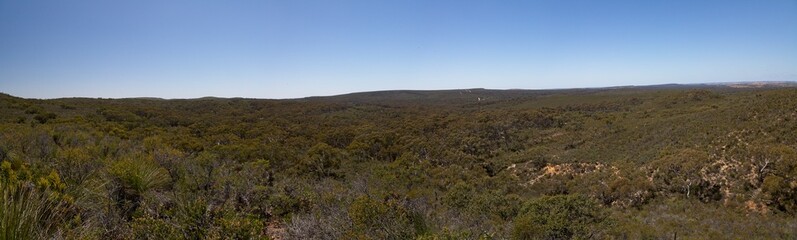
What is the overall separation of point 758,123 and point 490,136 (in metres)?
28.6

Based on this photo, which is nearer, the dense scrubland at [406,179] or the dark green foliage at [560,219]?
the dense scrubland at [406,179]

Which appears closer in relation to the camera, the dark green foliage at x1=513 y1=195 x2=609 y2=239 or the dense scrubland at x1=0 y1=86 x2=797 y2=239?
the dense scrubland at x1=0 y1=86 x2=797 y2=239

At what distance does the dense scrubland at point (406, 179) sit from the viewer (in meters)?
5.80

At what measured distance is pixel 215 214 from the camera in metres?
5.88

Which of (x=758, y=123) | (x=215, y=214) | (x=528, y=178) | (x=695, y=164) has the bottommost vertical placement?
(x=528, y=178)

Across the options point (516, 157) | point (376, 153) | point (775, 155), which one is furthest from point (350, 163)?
point (775, 155)

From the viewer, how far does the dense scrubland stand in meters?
5.80

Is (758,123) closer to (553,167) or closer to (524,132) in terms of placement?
(553,167)

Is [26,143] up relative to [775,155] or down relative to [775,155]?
up

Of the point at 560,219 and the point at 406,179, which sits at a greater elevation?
the point at 560,219

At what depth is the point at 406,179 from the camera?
29.3 metres

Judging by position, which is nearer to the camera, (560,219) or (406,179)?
(560,219)

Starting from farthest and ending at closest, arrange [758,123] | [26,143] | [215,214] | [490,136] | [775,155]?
[490,136]
[758,123]
[775,155]
[26,143]
[215,214]

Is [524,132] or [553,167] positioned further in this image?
[524,132]
